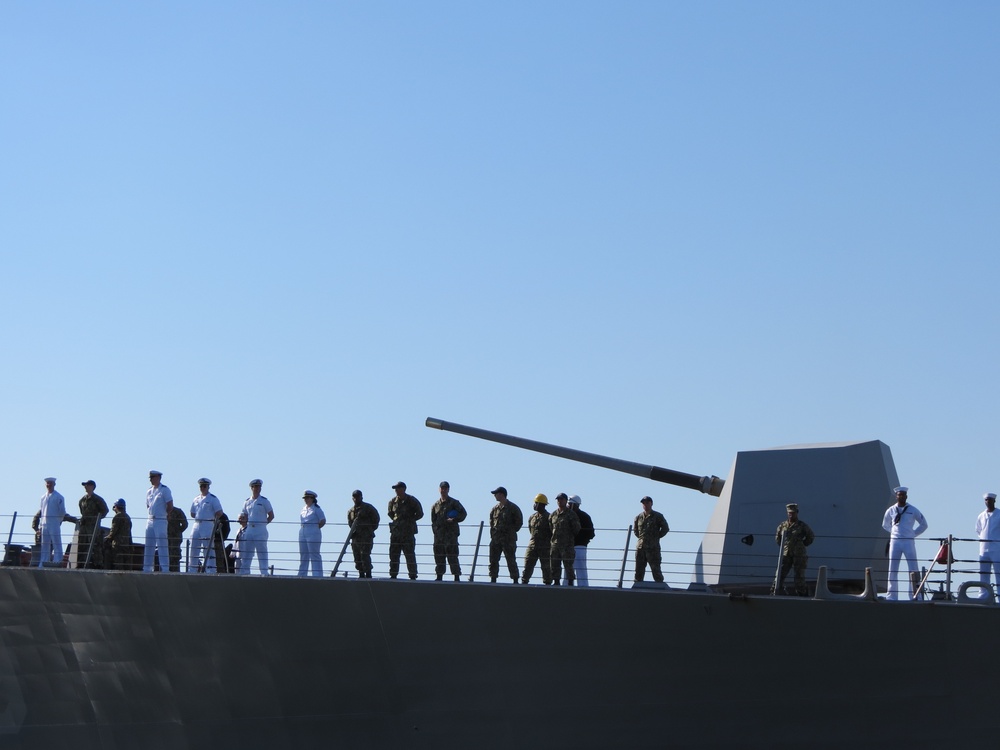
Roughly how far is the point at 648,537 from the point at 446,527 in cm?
200

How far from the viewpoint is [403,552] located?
13594mm

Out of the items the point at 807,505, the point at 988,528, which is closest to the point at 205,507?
the point at 807,505

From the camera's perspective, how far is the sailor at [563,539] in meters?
12.8

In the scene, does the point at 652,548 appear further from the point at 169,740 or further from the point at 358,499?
the point at 169,740

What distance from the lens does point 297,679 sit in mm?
13375

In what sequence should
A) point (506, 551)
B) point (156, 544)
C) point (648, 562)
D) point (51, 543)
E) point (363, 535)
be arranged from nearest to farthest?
point (648, 562) → point (506, 551) → point (363, 535) → point (156, 544) → point (51, 543)

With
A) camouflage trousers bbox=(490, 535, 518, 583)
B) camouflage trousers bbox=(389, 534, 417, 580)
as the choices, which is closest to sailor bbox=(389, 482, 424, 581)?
camouflage trousers bbox=(389, 534, 417, 580)

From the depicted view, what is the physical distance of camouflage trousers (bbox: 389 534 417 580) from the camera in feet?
Result: 44.1

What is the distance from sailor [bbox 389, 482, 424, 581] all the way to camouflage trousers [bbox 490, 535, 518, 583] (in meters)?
0.83

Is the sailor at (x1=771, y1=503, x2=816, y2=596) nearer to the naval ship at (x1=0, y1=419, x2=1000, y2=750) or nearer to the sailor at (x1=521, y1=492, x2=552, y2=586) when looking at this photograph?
the naval ship at (x1=0, y1=419, x2=1000, y2=750)

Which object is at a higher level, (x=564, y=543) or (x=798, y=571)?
(x=564, y=543)

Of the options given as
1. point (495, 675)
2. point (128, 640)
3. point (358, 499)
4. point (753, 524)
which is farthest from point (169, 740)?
point (753, 524)

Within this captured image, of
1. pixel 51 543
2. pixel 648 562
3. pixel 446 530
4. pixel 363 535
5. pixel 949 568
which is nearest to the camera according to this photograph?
pixel 949 568

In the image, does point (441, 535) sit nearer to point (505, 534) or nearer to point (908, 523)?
point (505, 534)
